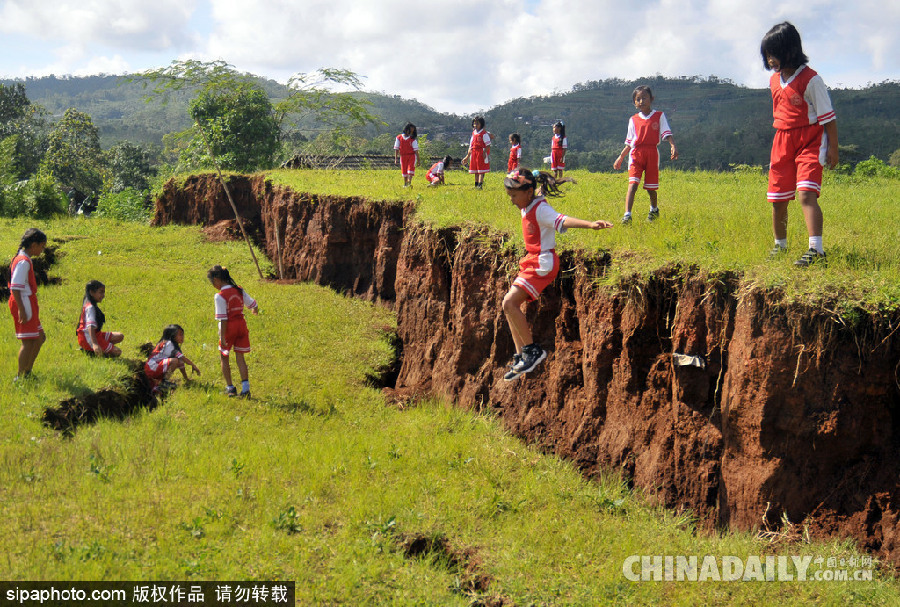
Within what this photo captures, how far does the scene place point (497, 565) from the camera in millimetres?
5922

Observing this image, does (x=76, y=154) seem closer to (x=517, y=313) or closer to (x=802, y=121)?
(x=517, y=313)

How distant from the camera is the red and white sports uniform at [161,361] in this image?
964 cm

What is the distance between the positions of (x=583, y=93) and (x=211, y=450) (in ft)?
318

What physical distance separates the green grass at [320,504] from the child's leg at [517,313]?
1.62m

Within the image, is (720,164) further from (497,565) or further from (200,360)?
(497,565)

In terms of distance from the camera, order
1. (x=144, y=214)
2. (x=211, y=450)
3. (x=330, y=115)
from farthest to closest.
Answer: (x=144, y=214)
(x=330, y=115)
(x=211, y=450)

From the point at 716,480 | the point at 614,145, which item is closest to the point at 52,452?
the point at 716,480

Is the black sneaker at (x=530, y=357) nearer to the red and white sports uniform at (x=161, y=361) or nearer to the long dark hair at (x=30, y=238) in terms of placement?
the red and white sports uniform at (x=161, y=361)

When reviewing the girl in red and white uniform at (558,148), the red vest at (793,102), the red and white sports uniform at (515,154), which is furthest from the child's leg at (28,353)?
the girl in red and white uniform at (558,148)

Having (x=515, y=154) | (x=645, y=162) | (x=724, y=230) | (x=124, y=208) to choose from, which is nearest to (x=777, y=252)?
(x=724, y=230)

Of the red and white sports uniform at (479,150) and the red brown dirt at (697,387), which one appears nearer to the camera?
the red brown dirt at (697,387)

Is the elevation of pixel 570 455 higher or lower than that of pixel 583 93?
lower

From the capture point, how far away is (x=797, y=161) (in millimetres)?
6664

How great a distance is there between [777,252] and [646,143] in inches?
115
